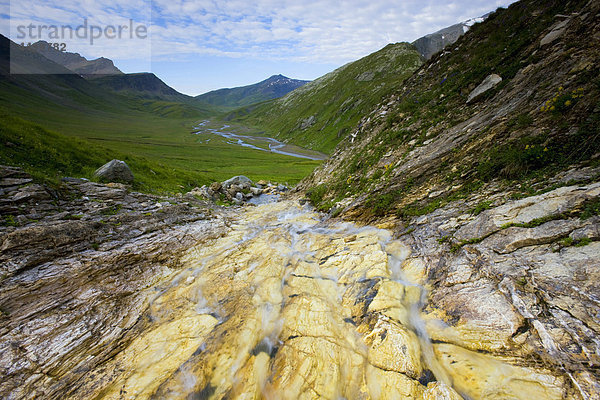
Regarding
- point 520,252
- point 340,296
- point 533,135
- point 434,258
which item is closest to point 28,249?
point 340,296

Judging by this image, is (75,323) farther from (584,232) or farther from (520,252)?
(584,232)

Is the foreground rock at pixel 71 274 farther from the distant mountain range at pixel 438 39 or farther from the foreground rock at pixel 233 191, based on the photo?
the distant mountain range at pixel 438 39

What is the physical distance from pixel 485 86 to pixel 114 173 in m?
37.1

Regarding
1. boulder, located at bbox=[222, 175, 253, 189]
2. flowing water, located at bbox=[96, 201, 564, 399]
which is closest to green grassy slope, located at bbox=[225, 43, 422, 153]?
boulder, located at bbox=[222, 175, 253, 189]

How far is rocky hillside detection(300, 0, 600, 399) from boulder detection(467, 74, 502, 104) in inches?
3.8

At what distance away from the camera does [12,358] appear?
892 centimetres

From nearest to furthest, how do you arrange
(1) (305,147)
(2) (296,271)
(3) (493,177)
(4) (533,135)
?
(4) (533,135)
(3) (493,177)
(2) (296,271)
(1) (305,147)

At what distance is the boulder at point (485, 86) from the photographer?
1888cm

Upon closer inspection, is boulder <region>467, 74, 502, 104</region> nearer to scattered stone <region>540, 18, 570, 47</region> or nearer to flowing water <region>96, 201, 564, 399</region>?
scattered stone <region>540, 18, 570, 47</region>

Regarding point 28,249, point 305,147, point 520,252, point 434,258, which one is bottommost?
point 28,249

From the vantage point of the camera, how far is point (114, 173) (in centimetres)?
2447

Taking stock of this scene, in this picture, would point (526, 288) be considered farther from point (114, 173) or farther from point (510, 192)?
point (114, 173)

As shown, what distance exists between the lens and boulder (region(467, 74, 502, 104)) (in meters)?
18.9

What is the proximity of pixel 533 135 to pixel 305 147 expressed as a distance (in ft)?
428
